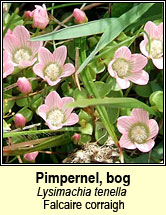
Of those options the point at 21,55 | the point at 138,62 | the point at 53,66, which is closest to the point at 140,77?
the point at 138,62

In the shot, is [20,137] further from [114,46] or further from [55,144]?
[114,46]

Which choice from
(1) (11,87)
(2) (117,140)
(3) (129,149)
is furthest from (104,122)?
(1) (11,87)

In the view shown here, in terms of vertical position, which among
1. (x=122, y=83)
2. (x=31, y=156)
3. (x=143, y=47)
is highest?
(x=143, y=47)

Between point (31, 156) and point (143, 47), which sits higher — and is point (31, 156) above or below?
below

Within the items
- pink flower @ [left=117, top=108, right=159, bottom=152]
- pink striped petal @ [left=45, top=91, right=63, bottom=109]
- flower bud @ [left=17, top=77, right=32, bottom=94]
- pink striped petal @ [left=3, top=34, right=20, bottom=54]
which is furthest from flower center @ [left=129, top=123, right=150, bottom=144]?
pink striped petal @ [left=3, top=34, right=20, bottom=54]

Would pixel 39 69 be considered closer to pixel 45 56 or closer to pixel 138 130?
pixel 45 56

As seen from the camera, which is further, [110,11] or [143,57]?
[110,11]
